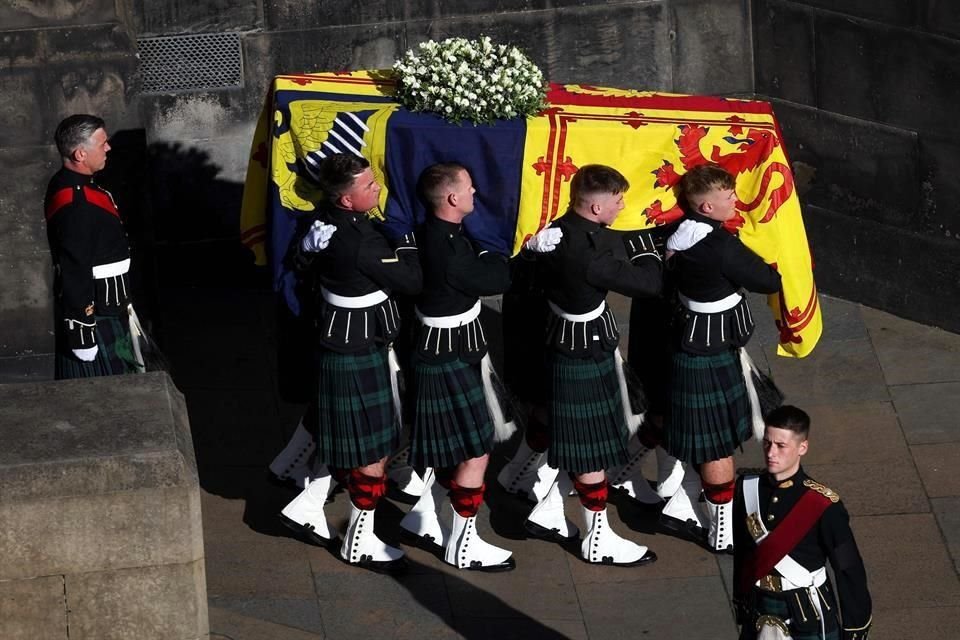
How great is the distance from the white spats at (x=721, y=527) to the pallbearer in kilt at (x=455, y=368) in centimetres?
90

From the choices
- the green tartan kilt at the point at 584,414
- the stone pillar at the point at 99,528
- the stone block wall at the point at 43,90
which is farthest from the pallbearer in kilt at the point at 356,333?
the stone block wall at the point at 43,90

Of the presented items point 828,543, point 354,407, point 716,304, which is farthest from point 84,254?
point 828,543

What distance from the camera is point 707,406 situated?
7914 mm

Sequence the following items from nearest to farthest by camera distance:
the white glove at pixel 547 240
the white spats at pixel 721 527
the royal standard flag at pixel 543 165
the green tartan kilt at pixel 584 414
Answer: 1. the white glove at pixel 547 240
2. the green tartan kilt at pixel 584 414
3. the royal standard flag at pixel 543 165
4. the white spats at pixel 721 527

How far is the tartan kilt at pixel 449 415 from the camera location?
7816 millimetres

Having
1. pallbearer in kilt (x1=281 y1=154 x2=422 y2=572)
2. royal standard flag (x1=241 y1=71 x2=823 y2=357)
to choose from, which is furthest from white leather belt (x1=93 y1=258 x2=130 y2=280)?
pallbearer in kilt (x1=281 y1=154 x2=422 y2=572)

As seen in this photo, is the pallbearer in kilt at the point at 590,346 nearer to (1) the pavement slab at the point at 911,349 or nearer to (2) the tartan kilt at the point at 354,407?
(2) the tartan kilt at the point at 354,407

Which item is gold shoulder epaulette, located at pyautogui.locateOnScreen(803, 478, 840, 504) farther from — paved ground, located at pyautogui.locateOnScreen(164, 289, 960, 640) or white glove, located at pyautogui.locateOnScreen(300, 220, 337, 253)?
white glove, located at pyautogui.locateOnScreen(300, 220, 337, 253)

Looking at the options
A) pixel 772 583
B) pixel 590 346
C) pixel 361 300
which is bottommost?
pixel 772 583

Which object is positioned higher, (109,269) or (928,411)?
(109,269)

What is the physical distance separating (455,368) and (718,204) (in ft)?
4.25

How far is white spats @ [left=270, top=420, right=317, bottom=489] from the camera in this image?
8.56 m

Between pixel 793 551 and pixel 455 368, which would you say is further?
pixel 455 368

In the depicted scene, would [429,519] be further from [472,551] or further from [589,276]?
[589,276]
